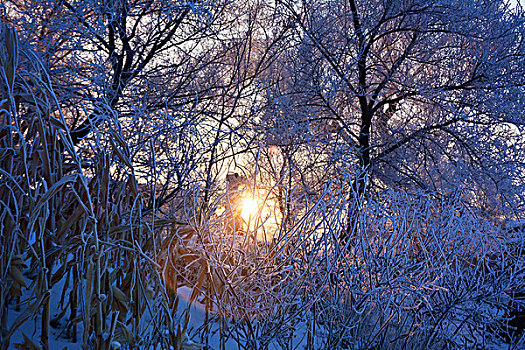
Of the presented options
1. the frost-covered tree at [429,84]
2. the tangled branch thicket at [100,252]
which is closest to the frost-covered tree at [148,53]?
the frost-covered tree at [429,84]

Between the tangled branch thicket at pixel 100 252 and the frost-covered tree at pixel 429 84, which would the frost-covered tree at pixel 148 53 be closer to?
the frost-covered tree at pixel 429 84

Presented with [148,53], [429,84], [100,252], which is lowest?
[100,252]

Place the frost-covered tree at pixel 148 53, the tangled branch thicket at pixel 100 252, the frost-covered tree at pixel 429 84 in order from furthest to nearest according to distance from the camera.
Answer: the frost-covered tree at pixel 429 84 → the frost-covered tree at pixel 148 53 → the tangled branch thicket at pixel 100 252

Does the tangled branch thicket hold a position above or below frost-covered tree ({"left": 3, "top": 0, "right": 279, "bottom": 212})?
below

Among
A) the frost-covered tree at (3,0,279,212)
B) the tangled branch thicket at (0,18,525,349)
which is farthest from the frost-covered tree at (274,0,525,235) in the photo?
the tangled branch thicket at (0,18,525,349)

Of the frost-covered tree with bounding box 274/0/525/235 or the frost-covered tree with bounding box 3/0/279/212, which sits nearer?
the frost-covered tree with bounding box 3/0/279/212

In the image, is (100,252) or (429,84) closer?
(100,252)

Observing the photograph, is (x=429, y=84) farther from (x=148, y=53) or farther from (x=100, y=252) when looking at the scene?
(x=100, y=252)

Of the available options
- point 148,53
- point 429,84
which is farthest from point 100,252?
point 429,84

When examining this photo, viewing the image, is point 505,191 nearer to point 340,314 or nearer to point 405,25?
point 405,25

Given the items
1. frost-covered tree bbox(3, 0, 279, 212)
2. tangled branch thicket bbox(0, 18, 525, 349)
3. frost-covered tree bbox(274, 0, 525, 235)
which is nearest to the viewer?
tangled branch thicket bbox(0, 18, 525, 349)

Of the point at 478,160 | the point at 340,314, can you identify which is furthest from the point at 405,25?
the point at 340,314

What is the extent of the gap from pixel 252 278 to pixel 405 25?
18.5 ft

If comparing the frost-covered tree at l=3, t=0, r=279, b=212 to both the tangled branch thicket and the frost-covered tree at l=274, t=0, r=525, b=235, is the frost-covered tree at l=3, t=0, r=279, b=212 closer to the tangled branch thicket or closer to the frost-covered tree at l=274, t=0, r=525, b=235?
the frost-covered tree at l=274, t=0, r=525, b=235
